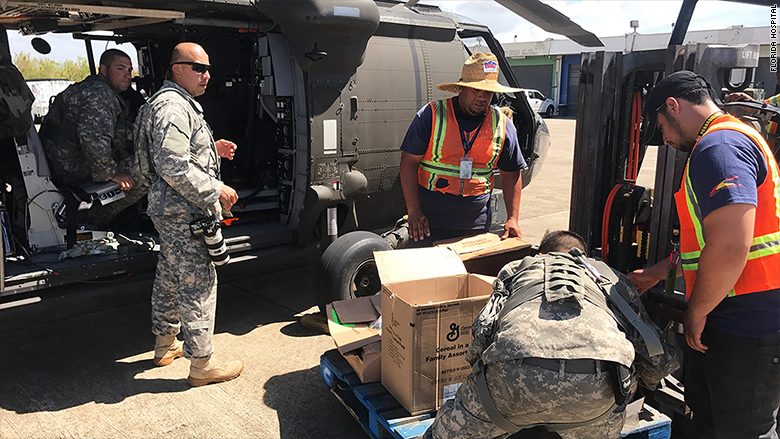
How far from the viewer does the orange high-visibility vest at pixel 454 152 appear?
12.7 ft

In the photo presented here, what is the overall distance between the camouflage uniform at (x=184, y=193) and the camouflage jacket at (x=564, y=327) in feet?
6.77

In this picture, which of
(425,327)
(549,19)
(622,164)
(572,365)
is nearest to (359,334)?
(425,327)

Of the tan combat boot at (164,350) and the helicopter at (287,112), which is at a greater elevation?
the helicopter at (287,112)

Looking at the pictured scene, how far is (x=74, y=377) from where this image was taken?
3986mm

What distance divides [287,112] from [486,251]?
7.95 ft

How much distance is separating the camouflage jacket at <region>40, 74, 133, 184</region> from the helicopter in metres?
0.23

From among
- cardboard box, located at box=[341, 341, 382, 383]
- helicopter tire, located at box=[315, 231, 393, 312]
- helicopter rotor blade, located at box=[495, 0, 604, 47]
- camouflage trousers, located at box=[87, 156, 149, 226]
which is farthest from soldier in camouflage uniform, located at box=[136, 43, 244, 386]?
helicopter rotor blade, located at box=[495, 0, 604, 47]

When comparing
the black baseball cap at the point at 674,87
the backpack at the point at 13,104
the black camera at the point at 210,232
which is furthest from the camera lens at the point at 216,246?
the black baseball cap at the point at 674,87

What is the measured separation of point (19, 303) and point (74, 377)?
60 centimetres

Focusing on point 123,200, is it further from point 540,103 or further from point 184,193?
point 540,103

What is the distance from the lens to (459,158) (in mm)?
3920

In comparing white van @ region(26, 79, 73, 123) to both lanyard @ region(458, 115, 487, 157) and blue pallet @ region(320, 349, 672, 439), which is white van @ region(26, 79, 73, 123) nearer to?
lanyard @ region(458, 115, 487, 157)

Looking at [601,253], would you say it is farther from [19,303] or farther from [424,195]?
[19,303]

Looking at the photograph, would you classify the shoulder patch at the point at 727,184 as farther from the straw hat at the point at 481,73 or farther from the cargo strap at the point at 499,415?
the straw hat at the point at 481,73
